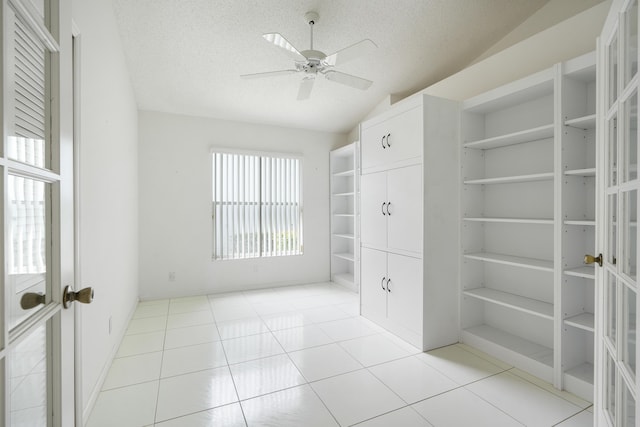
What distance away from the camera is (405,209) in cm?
287

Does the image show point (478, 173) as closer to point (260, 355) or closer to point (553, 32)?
point (553, 32)

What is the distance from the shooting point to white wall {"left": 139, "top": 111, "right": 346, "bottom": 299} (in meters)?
4.21

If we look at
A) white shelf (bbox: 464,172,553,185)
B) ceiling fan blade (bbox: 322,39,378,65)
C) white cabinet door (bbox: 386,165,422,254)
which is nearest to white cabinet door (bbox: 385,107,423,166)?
white cabinet door (bbox: 386,165,422,254)

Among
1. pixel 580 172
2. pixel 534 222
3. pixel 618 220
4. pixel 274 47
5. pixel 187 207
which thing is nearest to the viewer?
pixel 618 220

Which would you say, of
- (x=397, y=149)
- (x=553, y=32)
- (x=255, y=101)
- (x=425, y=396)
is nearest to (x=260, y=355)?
(x=425, y=396)

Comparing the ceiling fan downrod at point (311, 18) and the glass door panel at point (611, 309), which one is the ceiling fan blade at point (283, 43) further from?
the glass door panel at point (611, 309)

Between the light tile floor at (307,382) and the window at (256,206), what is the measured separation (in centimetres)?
160

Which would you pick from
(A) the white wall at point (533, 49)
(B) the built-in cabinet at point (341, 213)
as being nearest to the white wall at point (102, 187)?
(B) the built-in cabinet at point (341, 213)

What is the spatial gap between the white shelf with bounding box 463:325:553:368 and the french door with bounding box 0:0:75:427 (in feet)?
9.34

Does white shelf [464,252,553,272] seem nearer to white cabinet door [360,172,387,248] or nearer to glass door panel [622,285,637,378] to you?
white cabinet door [360,172,387,248]

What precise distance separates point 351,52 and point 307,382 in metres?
2.60

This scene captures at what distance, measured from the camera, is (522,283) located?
2.65 metres

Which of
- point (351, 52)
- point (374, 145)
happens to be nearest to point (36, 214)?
point (351, 52)

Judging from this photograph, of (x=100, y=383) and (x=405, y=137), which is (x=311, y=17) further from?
(x=100, y=383)
